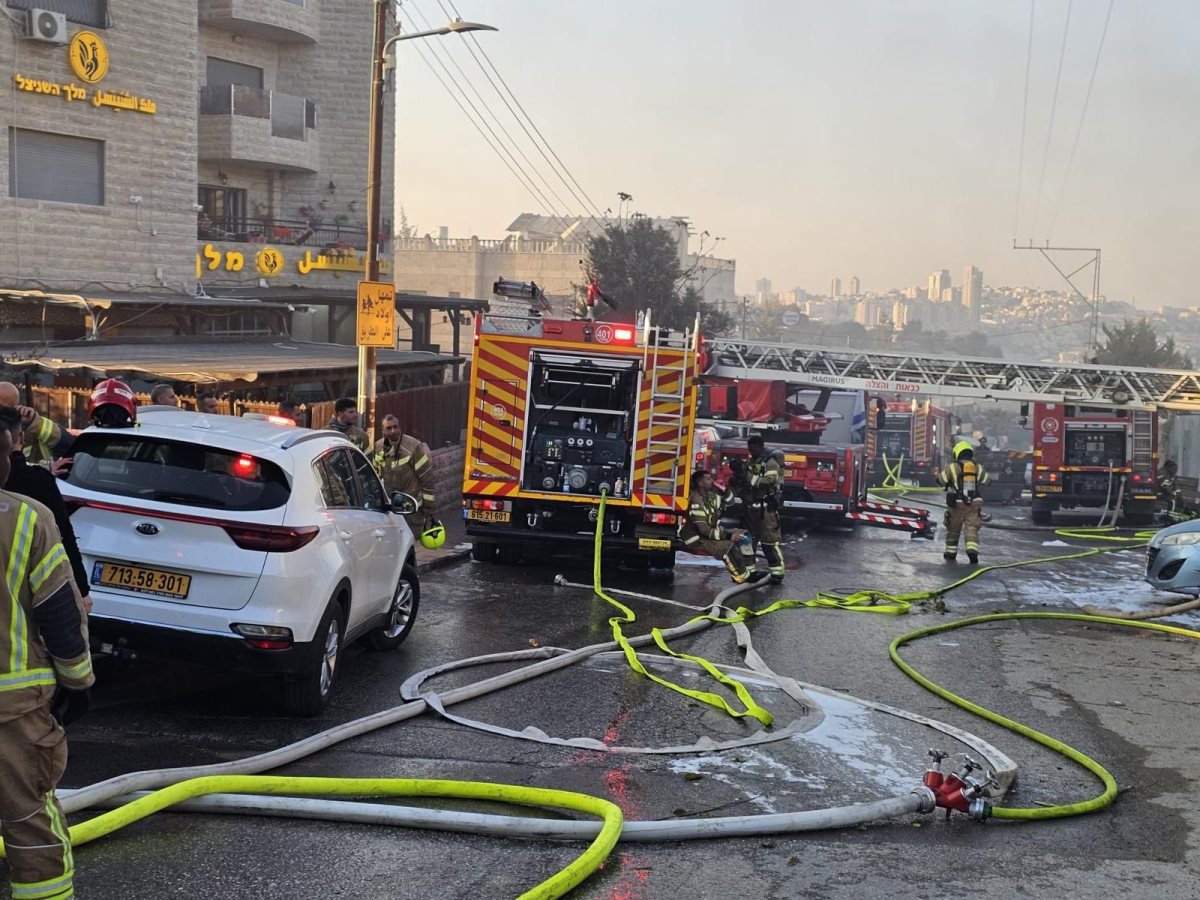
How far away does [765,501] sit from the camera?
1462 centimetres

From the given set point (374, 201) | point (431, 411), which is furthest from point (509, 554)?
point (431, 411)

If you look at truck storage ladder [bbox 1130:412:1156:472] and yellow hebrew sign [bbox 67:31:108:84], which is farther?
truck storage ladder [bbox 1130:412:1156:472]

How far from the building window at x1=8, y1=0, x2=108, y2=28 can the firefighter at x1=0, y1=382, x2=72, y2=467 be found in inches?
636

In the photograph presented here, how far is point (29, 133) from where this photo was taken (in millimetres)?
21359

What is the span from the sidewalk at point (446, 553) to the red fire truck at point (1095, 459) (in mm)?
15609

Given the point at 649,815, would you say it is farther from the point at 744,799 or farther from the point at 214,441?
the point at 214,441

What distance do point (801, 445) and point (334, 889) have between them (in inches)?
743

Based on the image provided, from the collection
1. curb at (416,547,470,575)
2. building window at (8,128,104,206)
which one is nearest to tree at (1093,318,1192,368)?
building window at (8,128,104,206)

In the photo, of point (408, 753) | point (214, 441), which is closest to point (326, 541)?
point (214, 441)

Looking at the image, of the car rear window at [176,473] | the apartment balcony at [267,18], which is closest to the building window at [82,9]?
the apartment balcony at [267,18]

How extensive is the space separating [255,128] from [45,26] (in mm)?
9357

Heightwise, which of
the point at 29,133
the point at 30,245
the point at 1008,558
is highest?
the point at 29,133

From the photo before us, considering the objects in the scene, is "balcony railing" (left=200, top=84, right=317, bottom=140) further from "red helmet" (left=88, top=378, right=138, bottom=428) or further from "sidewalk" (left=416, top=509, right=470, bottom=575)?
"red helmet" (left=88, top=378, right=138, bottom=428)

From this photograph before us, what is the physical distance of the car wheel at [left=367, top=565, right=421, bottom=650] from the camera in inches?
371
